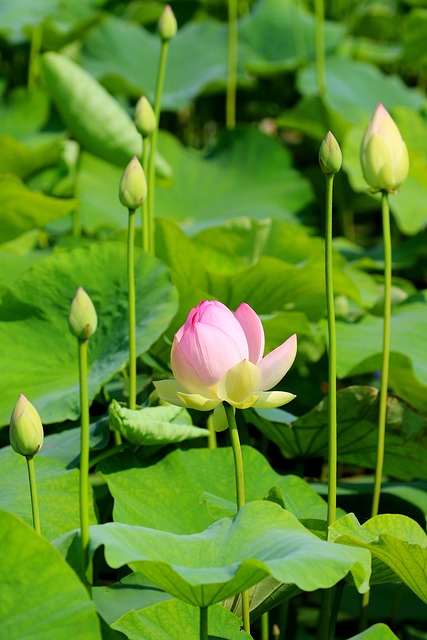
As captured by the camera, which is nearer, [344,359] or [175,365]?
[175,365]

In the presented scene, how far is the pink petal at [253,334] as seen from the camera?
2.54 ft

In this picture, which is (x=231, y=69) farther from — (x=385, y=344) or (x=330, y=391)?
(x=330, y=391)

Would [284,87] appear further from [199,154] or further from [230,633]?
[230,633]

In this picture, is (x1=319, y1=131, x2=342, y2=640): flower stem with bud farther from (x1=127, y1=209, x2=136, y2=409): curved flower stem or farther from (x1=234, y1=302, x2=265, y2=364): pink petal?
(x1=127, y1=209, x2=136, y2=409): curved flower stem

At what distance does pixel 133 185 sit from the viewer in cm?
83

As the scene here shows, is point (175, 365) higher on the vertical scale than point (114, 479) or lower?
higher

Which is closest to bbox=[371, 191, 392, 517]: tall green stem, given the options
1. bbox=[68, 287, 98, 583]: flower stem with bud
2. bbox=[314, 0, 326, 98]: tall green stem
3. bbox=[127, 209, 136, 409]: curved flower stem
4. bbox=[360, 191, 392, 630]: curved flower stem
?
bbox=[360, 191, 392, 630]: curved flower stem

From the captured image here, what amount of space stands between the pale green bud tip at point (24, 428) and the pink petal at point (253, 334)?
19 cm

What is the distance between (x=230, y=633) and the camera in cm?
75

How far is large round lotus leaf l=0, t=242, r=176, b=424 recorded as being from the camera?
114 cm

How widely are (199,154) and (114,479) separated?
56.9 inches

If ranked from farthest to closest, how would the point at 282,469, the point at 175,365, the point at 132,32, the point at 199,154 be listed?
the point at 132,32 < the point at 199,154 < the point at 282,469 < the point at 175,365

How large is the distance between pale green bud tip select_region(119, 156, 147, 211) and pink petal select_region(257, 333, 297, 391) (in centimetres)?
19

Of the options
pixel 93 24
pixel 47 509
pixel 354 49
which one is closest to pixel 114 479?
pixel 47 509
